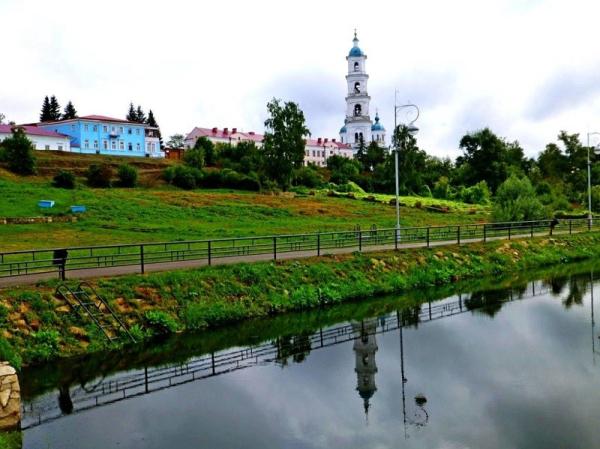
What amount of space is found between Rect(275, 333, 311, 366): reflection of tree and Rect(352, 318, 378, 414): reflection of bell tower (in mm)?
1480

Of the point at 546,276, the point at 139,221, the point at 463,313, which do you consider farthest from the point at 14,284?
the point at 139,221

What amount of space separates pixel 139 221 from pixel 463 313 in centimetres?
2954

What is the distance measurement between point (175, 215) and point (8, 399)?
39.7 metres

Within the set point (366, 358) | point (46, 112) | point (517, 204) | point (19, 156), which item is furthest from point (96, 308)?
point (46, 112)

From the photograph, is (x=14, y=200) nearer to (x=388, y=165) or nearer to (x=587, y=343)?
(x=587, y=343)

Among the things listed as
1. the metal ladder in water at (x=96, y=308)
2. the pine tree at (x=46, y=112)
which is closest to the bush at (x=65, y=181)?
the metal ladder in water at (x=96, y=308)

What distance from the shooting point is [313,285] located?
2495 cm

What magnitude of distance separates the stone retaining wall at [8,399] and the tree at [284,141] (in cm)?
6843

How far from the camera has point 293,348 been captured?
752 inches

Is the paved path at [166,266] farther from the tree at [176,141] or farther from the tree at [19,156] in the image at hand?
the tree at [176,141]

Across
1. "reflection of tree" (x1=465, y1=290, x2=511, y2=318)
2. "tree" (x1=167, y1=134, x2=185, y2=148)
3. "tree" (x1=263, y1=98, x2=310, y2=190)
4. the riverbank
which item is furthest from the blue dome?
"reflection of tree" (x1=465, y1=290, x2=511, y2=318)

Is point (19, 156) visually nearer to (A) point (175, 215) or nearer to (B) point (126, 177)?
(B) point (126, 177)

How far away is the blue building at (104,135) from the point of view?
9856 cm

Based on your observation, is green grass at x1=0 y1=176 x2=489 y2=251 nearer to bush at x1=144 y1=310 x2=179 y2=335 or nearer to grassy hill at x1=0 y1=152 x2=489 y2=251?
grassy hill at x1=0 y1=152 x2=489 y2=251
